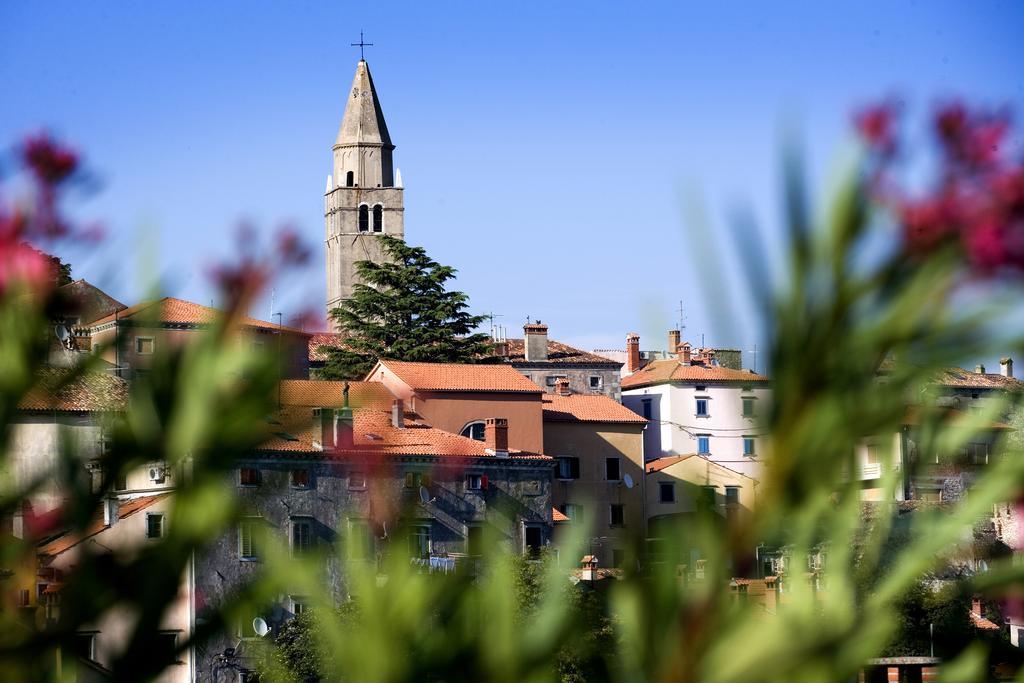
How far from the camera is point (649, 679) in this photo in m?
1.51

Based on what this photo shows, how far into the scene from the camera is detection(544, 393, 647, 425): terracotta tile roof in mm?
A: 50094

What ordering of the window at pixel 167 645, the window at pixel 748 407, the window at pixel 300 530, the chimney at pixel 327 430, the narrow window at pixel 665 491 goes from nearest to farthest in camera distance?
the window at pixel 748 407
the window at pixel 167 645
the chimney at pixel 327 430
the window at pixel 300 530
the narrow window at pixel 665 491

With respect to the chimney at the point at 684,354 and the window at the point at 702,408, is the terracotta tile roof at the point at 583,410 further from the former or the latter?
the chimney at the point at 684,354

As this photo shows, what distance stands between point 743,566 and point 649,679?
0.47ft

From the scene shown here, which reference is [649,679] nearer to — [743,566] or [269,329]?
[743,566]

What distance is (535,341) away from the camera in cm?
6266

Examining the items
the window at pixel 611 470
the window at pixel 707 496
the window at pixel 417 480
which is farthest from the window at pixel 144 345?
the window at pixel 611 470

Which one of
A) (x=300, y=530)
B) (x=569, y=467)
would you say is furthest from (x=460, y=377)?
(x=300, y=530)

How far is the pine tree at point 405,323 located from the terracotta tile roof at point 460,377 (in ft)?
25.7

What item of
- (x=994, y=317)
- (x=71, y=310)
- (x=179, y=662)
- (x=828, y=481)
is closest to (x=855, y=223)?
(x=994, y=317)

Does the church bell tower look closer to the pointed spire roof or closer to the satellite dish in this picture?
the pointed spire roof

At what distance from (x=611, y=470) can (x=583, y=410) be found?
89.3 inches

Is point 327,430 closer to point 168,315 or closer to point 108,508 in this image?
point 168,315

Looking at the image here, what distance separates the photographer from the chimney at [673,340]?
Result: 67.9m
